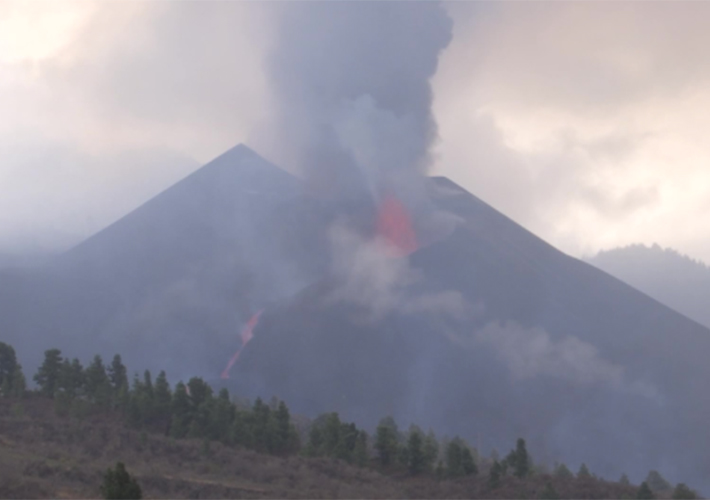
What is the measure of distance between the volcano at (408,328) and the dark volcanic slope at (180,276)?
13.5 inches

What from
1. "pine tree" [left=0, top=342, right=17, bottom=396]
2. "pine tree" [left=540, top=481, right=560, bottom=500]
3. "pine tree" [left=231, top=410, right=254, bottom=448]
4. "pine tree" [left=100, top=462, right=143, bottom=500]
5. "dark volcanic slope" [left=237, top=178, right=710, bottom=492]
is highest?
"dark volcanic slope" [left=237, top=178, right=710, bottom=492]

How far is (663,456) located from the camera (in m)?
82.8

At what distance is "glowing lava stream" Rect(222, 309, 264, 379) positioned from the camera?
10000 cm

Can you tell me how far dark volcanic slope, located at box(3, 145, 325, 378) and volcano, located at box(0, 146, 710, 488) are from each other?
1.13 ft

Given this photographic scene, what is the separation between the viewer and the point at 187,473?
35.2 metres

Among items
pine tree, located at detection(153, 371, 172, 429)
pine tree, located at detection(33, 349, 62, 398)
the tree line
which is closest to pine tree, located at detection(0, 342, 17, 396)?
the tree line

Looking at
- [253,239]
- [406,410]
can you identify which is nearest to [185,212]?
[253,239]

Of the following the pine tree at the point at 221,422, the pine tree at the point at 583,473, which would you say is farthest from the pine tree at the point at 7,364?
the pine tree at the point at 583,473

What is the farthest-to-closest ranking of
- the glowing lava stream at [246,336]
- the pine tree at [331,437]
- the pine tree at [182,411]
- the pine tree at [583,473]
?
1. the glowing lava stream at [246,336]
2. the pine tree at [182,411]
3. the pine tree at [331,437]
4. the pine tree at [583,473]

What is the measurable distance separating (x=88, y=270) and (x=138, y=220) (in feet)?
61.6

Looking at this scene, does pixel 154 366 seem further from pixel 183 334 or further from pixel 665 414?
pixel 665 414

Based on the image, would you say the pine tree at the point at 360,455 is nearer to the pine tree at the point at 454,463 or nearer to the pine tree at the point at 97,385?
the pine tree at the point at 454,463

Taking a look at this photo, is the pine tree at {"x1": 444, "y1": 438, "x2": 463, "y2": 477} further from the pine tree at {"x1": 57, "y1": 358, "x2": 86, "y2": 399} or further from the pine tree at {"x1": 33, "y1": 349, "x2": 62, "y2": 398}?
the pine tree at {"x1": 33, "y1": 349, "x2": 62, "y2": 398}

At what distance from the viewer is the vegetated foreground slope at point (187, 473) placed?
30.8 meters
